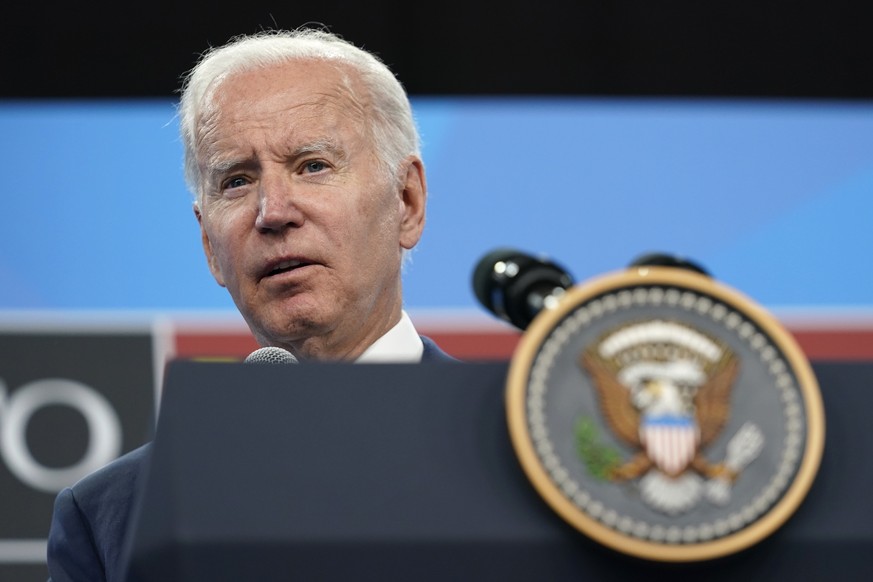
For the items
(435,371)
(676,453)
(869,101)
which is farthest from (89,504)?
(869,101)

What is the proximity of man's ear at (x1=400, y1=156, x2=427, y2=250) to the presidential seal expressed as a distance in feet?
3.09

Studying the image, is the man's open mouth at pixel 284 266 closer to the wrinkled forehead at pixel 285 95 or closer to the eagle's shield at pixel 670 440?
the wrinkled forehead at pixel 285 95

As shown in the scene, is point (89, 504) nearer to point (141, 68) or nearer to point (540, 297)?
point (540, 297)

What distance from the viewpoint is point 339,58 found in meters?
1.58

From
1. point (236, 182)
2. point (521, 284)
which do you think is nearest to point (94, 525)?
point (236, 182)

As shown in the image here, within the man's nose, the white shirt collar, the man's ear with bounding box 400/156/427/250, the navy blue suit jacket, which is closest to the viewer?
the navy blue suit jacket

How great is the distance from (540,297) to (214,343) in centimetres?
197

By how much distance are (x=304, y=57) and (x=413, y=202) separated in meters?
0.26

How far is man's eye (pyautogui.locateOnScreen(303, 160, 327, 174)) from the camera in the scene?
58.5 inches

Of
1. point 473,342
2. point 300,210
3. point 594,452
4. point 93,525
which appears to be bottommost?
point 473,342

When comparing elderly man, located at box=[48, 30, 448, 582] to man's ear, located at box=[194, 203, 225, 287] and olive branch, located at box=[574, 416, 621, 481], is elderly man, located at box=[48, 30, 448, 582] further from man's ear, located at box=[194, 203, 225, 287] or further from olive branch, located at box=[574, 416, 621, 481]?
olive branch, located at box=[574, 416, 621, 481]

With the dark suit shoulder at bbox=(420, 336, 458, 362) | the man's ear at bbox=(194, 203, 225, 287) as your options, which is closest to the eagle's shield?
the dark suit shoulder at bbox=(420, 336, 458, 362)

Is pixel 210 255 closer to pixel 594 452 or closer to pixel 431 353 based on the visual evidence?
pixel 431 353

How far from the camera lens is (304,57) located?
5.09 feet
